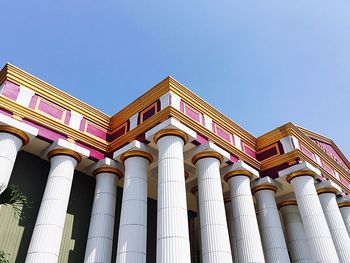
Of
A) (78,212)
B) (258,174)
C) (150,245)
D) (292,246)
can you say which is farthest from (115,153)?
(292,246)

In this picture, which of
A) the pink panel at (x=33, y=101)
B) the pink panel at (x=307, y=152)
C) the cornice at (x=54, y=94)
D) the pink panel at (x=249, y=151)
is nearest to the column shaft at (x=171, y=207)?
the cornice at (x=54, y=94)

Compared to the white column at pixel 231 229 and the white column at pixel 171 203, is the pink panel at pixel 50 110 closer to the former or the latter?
the white column at pixel 171 203

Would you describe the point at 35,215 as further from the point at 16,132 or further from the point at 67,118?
the point at 67,118

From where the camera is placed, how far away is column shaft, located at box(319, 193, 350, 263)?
17281 millimetres

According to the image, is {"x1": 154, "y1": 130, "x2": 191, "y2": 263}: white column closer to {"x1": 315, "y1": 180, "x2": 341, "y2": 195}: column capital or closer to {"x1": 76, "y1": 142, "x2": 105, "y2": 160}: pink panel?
{"x1": 76, "y1": 142, "x2": 105, "y2": 160}: pink panel

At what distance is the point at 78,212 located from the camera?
1612 centimetres

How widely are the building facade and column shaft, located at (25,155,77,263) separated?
4 centimetres

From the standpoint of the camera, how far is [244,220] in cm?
1575

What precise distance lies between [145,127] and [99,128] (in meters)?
3.18

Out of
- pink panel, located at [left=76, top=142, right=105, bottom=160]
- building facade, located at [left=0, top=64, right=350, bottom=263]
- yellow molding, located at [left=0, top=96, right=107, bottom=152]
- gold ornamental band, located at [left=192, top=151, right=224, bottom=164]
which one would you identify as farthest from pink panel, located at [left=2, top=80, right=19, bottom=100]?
gold ornamental band, located at [left=192, top=151, right=224, bottom=164]

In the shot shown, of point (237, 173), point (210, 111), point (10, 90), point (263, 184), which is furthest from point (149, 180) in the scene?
point (10, 90)

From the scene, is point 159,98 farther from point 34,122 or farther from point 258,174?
point 258,174

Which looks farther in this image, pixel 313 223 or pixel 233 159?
pixel 233 159

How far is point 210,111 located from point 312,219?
24.2 ft
